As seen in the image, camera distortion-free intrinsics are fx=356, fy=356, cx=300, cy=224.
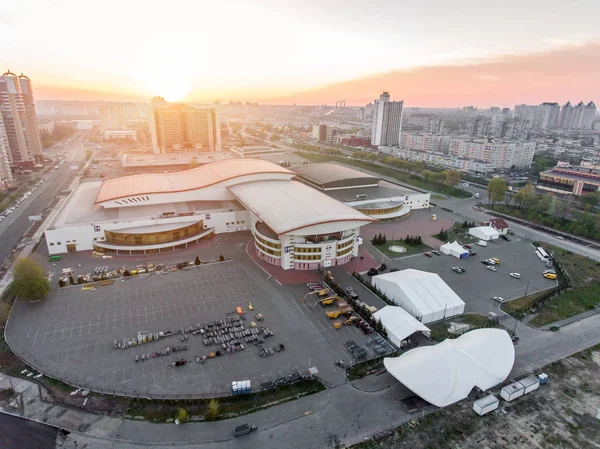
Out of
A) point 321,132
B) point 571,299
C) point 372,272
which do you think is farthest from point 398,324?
point 321,132

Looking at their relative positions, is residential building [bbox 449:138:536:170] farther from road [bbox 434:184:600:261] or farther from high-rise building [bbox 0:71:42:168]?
high-rise building [bbox 0:71:42:168]

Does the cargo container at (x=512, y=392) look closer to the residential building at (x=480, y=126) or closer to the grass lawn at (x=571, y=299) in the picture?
the grass lawn at (x=571, y=299)

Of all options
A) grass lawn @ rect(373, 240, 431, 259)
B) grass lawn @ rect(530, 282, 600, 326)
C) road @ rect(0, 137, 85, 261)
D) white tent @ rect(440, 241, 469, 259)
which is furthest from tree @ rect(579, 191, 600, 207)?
road @ rect(0, 137, 85, 261)

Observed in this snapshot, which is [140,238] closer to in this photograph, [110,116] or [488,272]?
[488,272]

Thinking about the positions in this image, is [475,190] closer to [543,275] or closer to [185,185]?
[543,275]

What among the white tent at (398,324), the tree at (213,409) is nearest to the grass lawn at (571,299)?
the white tent at (398,324)

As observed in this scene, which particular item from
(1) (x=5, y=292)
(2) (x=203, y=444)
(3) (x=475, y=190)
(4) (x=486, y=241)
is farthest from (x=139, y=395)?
(3) (x=475, y=190)
